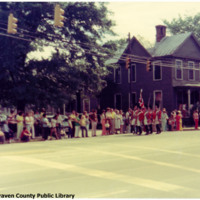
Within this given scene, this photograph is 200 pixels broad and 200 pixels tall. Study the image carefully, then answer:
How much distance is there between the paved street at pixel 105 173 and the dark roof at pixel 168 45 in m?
26.9

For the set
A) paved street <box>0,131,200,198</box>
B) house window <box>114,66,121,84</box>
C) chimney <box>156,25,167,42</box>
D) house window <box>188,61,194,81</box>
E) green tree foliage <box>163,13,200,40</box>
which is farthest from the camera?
green tree foliage <box>163,13,200,40</box>

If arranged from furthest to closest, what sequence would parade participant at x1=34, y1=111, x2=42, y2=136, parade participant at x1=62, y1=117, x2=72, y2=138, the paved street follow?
parade participant at x1=34, y1=111, x2=42, y2=136
parade participant at x1=62, y1=117, x2=72, y2=138
the paved street

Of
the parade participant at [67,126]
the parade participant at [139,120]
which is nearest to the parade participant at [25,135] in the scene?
the parade participant at [67,126]

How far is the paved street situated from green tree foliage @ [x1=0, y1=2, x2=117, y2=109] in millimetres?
14581

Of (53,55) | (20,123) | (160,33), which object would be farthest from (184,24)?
(20,123)

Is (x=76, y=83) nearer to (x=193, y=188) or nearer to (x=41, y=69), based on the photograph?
(x=41, y=69)

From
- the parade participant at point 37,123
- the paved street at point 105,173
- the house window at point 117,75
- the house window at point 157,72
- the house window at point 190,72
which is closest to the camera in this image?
the paved street at point 105,173

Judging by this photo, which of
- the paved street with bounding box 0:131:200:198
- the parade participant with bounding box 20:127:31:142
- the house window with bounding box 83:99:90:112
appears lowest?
the paved street with bounding box 0:131:200:198

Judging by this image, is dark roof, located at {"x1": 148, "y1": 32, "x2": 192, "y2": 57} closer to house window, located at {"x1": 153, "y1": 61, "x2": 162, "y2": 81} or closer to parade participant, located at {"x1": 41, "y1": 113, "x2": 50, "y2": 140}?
house window, located at {"x1": 153, "y1": 61, "x2": 162, "y2": 81}

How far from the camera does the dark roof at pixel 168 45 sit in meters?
39.6

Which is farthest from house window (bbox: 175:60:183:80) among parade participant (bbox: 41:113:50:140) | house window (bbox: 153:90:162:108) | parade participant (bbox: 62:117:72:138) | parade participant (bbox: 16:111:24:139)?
parade participant (bbox: 16:111:24:139)

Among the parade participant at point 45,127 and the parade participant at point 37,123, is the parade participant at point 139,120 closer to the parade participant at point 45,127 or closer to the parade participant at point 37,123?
the parade participant at point 45,127

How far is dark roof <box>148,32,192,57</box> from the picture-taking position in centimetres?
3963

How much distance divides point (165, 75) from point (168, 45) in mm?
3921
